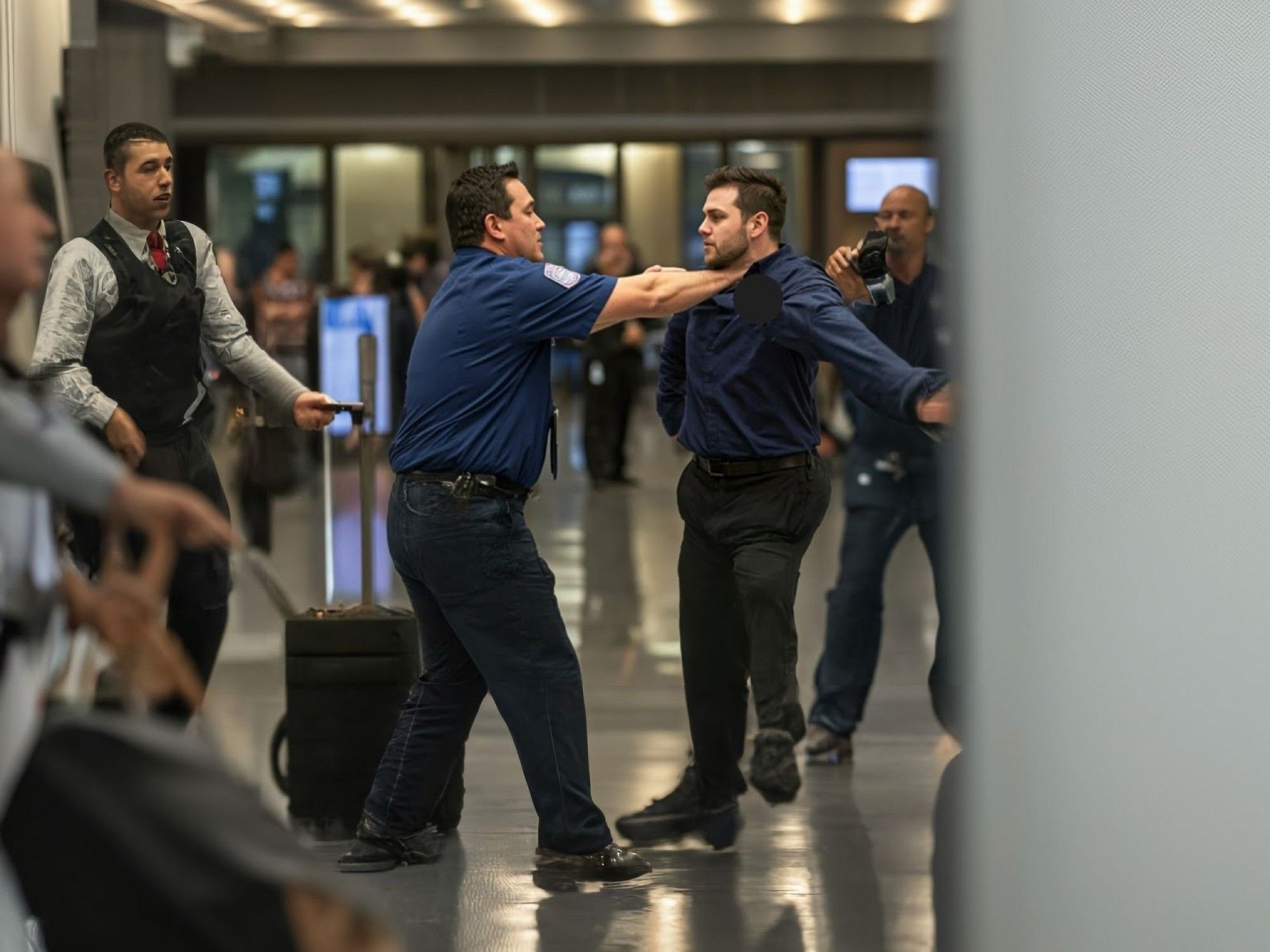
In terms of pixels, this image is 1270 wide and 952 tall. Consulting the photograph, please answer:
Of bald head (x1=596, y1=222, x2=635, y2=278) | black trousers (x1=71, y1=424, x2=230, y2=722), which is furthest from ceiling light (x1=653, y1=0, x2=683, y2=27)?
black trousers (x1=71, y1=424, x2=230, y2=722)

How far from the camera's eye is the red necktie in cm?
391

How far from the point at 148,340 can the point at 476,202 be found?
82 cm

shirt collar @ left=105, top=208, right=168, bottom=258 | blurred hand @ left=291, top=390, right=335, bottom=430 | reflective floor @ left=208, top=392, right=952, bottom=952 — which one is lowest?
reflective floor @ left=208, top=392, right=952, bottom=952

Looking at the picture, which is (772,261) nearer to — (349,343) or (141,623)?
(141,623)

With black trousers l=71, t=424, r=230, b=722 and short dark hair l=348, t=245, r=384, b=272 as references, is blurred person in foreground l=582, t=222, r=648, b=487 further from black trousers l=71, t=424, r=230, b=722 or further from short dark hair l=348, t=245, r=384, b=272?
black trousers l=71, t=424, r=230, b=722

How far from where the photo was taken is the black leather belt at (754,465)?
424cm

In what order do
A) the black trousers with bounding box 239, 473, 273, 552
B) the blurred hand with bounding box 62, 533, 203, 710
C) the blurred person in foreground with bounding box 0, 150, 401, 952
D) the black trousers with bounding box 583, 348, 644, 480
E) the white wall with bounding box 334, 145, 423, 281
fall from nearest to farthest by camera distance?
the blurred person in foreground with bounding box 0, 150, 401, 952 < the blurred hand with bounding box 62, 533, 203, 710 < the black trousers with bounding box 239, 473, 273, 552 < the black trousers with bounding box 583, 348, 644, 480 < the white wall with bounding box 334, 145, 423, 281

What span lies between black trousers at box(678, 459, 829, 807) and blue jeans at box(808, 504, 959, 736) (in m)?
0.97

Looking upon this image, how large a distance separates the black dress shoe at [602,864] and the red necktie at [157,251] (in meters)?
1.64

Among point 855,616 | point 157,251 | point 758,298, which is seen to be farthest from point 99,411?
point 855,616

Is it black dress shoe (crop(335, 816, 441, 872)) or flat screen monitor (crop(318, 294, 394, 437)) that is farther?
flat screen monitor (crop(318, 294, 394, 437))

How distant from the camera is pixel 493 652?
3916 millimetres

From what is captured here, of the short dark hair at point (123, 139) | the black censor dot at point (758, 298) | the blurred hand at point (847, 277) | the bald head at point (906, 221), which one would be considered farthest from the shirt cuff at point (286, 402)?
the bald head at point (906, 221)

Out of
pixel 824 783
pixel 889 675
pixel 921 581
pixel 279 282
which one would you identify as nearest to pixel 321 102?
pixel 279 282
